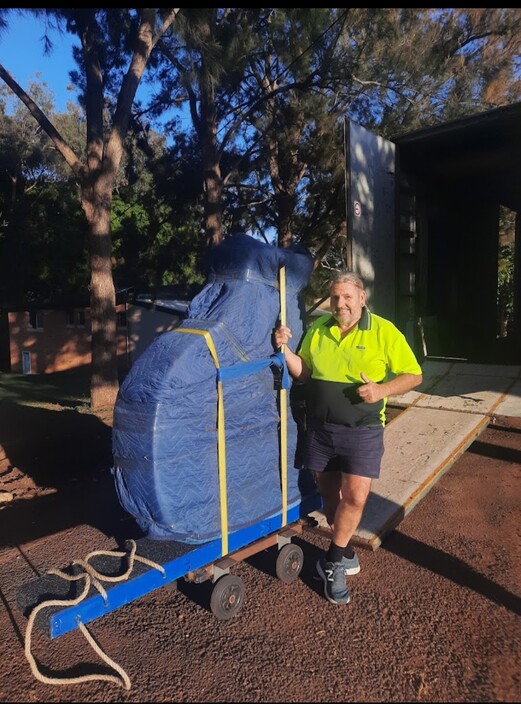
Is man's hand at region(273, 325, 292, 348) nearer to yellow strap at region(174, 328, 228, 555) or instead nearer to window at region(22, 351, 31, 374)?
yellow strap at region(174, 328, 228, 555)

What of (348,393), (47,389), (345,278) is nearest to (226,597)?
(348,393)

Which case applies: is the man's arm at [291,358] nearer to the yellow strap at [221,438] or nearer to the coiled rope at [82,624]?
the yellow strap at [221,438]

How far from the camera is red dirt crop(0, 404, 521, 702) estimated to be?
249 centimetres

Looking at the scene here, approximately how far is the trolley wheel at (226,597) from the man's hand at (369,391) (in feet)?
Answer: 3.98

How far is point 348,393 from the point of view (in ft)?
10.2

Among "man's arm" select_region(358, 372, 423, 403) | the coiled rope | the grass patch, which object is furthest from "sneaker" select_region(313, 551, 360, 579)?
the grass patch

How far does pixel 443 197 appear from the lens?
10.7m

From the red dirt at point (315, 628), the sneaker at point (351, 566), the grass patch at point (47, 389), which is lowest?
the grass patch at point (47, 389)

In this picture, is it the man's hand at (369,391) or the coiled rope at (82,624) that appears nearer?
the coiled rope at (82,624)

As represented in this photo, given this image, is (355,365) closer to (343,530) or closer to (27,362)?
(343,530)

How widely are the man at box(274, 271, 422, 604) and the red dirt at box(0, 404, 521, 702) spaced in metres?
0.36

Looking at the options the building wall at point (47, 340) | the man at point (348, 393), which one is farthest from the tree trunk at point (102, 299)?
the building wall at point (47, 340)

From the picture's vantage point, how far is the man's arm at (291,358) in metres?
3.26

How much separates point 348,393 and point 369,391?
0.17 metres
